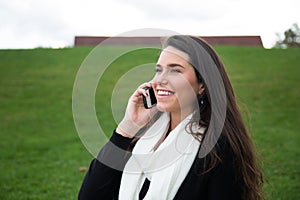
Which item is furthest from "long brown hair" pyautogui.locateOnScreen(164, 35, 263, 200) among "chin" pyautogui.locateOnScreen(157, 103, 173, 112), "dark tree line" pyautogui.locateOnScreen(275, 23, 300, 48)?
"dark tree line" pyautogui.locateOnScreen(275, 23, 300, 48)

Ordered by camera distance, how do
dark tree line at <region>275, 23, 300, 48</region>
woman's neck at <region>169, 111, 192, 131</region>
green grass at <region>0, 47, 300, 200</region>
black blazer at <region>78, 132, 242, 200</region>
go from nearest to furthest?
1. black blazer at <region>78, 132, 242, 200</region>
2. woman's neck at <region>169, 111, 192, 131</region>
3. green grass at <region>0, 47, 300, 200</region>
4. dark tree line at <region>275, 23, 300, 48</region>

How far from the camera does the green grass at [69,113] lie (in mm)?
5387

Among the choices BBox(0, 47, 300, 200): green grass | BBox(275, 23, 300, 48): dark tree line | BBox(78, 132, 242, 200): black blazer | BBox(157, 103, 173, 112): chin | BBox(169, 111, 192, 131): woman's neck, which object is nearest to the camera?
BBox(78, 132, 242, 200): black blazer

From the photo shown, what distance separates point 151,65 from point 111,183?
24.8 inches

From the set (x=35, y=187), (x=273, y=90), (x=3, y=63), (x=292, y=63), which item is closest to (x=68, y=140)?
(x=35, y=187)

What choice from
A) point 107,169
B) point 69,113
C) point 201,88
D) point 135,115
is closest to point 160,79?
point 201,88

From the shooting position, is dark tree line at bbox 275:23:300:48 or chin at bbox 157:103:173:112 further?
dark tree line at bbox 275:23:300:48

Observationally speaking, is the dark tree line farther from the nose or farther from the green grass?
the nose

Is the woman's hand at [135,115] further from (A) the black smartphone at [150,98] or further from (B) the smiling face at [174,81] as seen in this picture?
(B) the smiling face at [174,81]

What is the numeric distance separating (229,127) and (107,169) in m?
0.64

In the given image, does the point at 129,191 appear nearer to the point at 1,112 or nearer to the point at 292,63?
the point at 1,112

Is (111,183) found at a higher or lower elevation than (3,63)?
higher

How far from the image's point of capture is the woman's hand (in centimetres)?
239

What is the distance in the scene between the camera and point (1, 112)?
9477 mm
